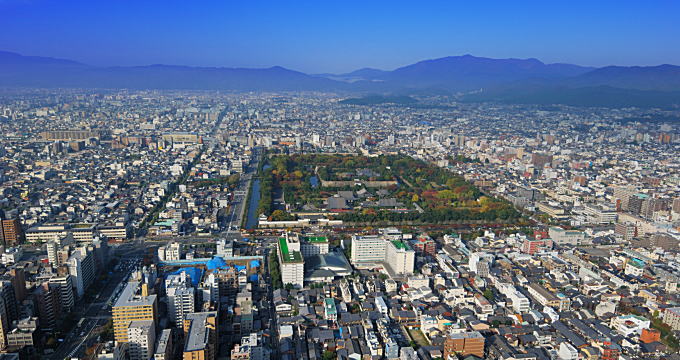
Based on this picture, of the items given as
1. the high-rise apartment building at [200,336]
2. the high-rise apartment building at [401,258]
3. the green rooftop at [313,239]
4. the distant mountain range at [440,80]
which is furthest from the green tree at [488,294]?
the distant mountain range at [440,80]

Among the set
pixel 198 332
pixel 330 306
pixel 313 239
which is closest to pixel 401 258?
pixel 313 239

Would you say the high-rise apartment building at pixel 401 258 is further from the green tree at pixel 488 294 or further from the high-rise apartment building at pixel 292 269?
the high-rise apartment building at pixel 292 269

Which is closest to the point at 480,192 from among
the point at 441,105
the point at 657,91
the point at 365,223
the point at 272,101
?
the point at 365,223

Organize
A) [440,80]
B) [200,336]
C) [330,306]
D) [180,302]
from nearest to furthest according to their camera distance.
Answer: [200,336] → [180,302] → [330,306] → [440,80]

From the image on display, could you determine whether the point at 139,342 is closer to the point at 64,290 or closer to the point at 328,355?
the point at 64,290

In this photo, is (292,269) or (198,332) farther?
(292,269)
